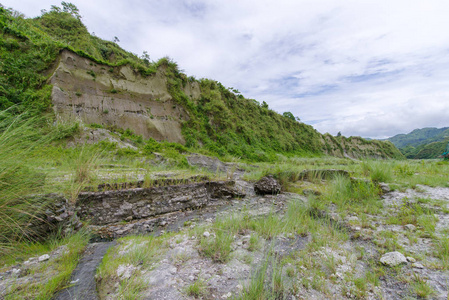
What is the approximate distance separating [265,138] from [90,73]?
68.6 feet

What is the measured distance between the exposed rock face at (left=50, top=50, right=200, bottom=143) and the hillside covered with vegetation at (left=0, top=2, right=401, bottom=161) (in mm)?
553

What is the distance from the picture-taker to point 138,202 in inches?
213

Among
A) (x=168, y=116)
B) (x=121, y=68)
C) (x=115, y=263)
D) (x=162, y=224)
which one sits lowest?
(x=162, y=224)

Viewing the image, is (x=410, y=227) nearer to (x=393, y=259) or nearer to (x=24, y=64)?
(x=393, y=259)

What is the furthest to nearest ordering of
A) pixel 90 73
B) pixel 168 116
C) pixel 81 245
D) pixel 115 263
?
pixel 168 116, pixel 90 73, pixel 81 245, pixel 115 263

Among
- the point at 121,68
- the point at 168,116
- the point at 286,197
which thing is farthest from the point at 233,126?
the point at 286,197

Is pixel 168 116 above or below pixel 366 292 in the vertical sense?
above

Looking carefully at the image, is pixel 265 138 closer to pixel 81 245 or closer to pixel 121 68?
pixel 121 68

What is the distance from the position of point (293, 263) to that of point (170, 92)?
59.7ft

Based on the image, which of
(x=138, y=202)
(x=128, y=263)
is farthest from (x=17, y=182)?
(x=138, y=202)

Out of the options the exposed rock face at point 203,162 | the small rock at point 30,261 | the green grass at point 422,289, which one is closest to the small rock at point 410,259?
the green grass at point 422,289

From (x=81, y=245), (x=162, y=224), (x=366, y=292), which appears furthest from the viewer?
(x=162, y=224)

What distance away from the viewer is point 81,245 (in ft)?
11.2

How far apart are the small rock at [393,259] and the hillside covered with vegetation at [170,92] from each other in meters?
6.49
